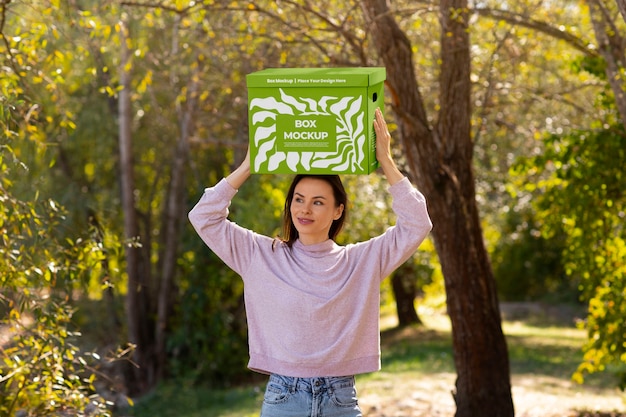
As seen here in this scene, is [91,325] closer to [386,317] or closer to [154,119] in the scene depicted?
[154,119]

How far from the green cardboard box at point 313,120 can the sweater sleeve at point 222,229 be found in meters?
0.19

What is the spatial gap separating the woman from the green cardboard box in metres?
0.10

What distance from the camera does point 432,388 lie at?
26.1ft

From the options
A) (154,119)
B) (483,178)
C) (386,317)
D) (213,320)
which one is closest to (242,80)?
(154,119)

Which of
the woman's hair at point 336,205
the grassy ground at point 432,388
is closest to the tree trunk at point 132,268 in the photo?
the grassy ground at point 432,388

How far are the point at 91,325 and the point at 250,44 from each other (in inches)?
227

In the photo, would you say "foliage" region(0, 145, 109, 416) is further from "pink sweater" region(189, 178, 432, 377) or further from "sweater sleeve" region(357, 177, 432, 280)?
"sweater sleeve" region(357, 177, 432, 280)

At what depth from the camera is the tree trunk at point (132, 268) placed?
1021cm

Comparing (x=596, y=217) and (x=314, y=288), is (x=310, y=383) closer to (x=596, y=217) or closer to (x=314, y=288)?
(x=314, y=288)

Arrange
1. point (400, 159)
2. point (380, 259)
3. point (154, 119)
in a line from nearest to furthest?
point (380, 259), point (400, 159), point (154, 119)

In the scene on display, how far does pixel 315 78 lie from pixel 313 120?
132 mm

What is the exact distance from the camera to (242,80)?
7945mm

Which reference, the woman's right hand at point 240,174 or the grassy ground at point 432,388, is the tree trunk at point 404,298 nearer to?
the grassy ground at point 432,388

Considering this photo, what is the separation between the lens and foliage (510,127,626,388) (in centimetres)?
595
